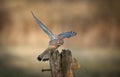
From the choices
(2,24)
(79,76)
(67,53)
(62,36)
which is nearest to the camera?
(67,53)

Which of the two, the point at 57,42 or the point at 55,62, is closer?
the point at 55,62

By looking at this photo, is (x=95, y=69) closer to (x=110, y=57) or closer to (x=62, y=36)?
(x=110, y=57)

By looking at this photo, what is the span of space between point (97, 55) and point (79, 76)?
135 inches

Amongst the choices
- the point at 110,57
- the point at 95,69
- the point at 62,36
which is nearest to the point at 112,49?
the point at 110,57

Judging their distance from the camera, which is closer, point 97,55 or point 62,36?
point 62,36

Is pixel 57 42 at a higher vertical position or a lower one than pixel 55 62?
higher

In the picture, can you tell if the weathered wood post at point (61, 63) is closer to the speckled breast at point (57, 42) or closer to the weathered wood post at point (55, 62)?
the weathered wood post at point (55, 62)

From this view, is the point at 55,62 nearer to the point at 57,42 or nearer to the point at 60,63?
the point at 60,63

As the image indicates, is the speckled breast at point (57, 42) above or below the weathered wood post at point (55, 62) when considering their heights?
above

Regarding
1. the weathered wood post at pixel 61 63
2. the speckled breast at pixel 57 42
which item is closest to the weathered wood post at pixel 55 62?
the weathered wood post at pixel 61 63

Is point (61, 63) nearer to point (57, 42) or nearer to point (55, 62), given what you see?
point (55, 62)

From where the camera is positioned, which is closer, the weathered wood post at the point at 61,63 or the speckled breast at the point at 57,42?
the weathered wood post at the point at 61,63

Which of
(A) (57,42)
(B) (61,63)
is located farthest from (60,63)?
(A) (57,42)

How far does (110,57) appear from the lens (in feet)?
61.9
